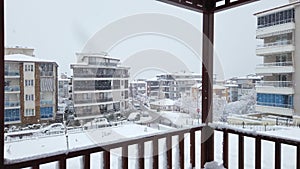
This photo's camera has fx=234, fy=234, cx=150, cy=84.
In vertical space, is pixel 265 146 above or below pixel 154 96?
below

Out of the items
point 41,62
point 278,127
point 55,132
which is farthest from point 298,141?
point 41,62

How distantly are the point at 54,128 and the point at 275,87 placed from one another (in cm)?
226

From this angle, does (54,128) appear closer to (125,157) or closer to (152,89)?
(125,157)

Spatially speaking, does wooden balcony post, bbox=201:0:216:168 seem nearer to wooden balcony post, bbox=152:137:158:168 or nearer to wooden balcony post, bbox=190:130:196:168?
wooden balcony post, bbox=190:130:196:168

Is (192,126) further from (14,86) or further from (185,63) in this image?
(14,86)

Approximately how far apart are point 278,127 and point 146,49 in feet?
5.71

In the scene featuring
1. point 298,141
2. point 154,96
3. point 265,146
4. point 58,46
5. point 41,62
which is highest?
point 58,46

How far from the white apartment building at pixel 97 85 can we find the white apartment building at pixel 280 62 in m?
1.59

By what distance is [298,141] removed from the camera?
6.44ft

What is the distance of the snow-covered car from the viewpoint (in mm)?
2053

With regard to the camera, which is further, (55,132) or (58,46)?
(58,46)

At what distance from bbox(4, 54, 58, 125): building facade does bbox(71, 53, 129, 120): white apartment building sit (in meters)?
0.30

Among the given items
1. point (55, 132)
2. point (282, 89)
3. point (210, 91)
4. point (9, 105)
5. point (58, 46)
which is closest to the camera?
point (9, 105)

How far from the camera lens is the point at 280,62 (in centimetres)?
242
